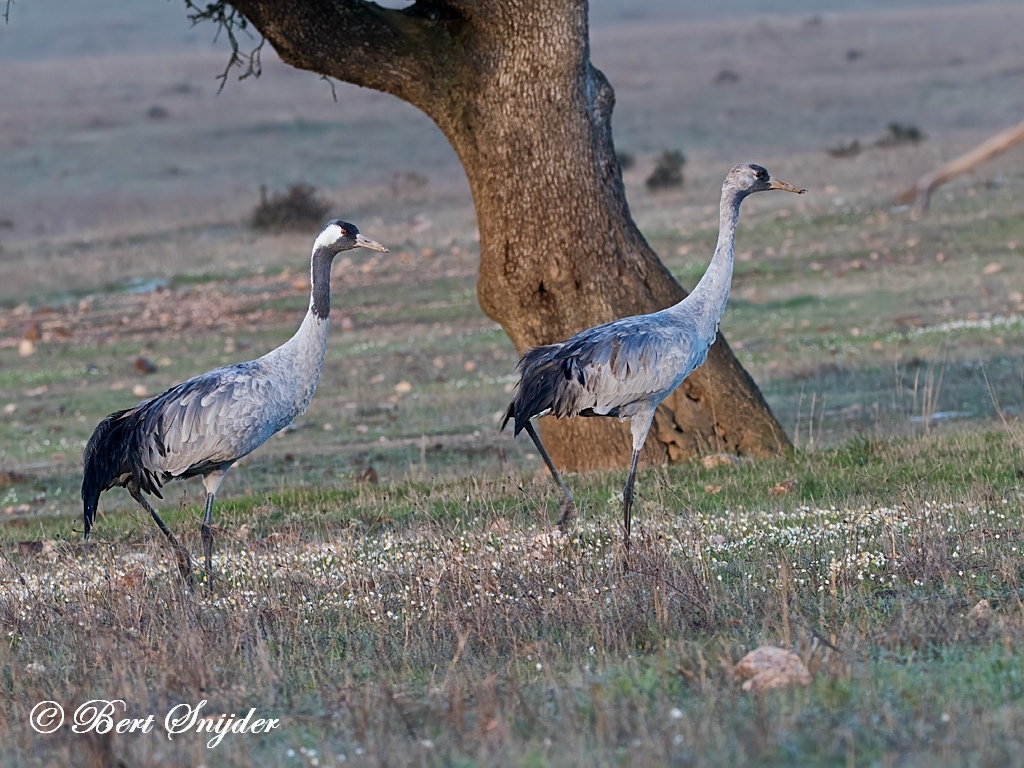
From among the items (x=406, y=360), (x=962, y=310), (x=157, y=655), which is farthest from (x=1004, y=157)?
(x=157, y=655)

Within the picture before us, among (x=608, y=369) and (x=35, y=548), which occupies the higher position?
(x=608, y=369)

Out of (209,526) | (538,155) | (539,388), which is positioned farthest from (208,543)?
(538,155)

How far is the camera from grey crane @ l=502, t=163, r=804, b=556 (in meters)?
8.71

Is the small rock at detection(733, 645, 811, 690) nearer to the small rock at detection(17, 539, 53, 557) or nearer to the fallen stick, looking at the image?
the fallen stick

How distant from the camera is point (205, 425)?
8.28 metres

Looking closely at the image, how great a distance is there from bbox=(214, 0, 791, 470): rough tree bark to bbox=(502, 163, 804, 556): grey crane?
2.60 meters

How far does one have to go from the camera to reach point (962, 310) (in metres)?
20.1

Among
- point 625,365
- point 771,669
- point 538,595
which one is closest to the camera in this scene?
point 771,669

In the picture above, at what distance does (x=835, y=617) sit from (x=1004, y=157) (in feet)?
89.9

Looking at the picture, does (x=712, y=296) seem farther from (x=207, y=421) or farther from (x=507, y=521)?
(x=207, y=421)

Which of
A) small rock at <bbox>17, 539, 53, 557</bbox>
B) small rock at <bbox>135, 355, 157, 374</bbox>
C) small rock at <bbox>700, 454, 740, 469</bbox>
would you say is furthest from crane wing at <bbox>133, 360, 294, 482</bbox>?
small rock at <bbox>135, 355, 157, 374</bbox>

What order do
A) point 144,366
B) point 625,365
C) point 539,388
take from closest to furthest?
point 625,365 → point 539,388 → point 144,366

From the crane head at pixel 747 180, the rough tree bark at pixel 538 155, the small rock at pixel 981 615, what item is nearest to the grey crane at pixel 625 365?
the crane head at pixel 747 180

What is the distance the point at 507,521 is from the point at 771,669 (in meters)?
3.88
